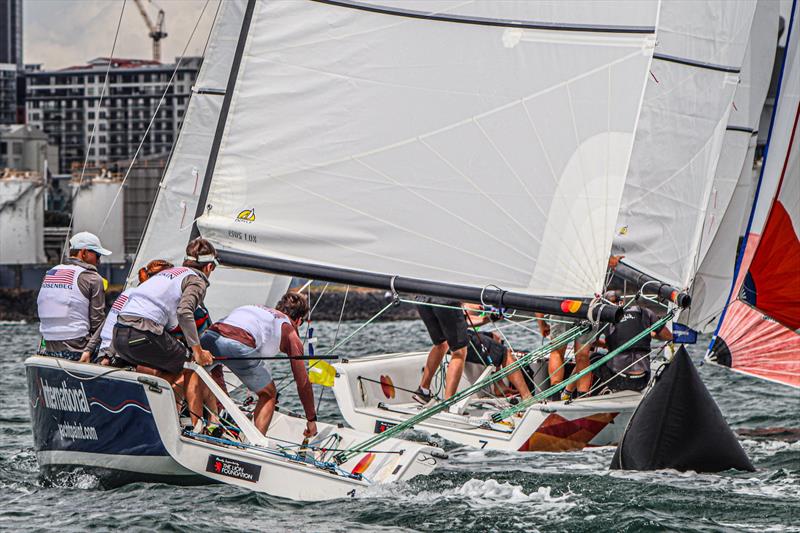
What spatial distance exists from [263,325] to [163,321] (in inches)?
32.0

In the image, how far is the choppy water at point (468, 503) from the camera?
7738 millimetres

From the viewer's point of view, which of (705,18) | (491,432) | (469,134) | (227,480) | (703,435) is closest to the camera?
(227,480)

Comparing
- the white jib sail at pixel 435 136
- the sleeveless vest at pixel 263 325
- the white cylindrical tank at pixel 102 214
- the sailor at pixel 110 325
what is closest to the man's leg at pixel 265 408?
the sleeveless vest at pixel 263 325

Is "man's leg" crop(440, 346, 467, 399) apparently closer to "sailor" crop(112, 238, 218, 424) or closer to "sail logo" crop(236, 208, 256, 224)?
"sail logo" crop(236, 208, 256, 224)

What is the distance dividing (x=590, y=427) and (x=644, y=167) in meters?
4.55

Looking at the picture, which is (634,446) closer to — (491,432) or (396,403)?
(491,432)

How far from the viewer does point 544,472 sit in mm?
10133

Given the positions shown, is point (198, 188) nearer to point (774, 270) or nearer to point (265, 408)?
point (265, 408)

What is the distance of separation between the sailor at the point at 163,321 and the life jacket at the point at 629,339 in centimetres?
459

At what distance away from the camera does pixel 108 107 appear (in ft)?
428

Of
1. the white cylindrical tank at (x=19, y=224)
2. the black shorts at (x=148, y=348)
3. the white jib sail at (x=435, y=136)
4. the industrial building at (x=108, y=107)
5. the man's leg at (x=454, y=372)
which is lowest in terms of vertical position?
the white cylindrical tank at (x=19, y=224)

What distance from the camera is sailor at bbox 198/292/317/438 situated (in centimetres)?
897

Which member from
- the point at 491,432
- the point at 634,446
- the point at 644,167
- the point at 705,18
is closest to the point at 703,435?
the point at 634,446

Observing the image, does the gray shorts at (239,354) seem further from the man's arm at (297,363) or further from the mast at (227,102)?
the mast at (227,102)
